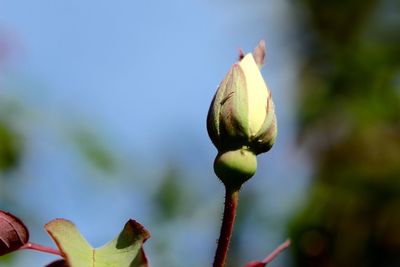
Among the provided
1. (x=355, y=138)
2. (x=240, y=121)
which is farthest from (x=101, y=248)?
(x=355, y=138)

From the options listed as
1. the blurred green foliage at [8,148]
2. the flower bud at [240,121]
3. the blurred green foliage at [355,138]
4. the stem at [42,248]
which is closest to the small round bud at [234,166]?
the flower bud at [240,121]

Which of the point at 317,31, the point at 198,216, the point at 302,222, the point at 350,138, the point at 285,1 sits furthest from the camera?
the point at 285,1

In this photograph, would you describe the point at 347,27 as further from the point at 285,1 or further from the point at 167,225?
the point at 167,225

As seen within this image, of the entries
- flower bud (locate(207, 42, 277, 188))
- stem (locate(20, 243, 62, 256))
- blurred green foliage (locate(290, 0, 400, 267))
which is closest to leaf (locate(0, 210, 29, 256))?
stem (locate(20, 243, 62, 256))

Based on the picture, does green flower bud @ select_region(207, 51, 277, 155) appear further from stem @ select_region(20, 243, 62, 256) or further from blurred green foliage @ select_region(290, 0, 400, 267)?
blurred green foliage @ select_region(290, 0, 400, 267)

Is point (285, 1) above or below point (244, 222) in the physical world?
above

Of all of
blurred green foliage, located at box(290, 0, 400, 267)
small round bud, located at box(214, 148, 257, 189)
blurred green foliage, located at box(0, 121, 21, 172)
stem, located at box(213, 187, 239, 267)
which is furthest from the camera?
blurred green foliage, located at box(290, 0, 400, 267)

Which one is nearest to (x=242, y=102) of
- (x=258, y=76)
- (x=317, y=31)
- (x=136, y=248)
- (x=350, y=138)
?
(x=258, y=76)

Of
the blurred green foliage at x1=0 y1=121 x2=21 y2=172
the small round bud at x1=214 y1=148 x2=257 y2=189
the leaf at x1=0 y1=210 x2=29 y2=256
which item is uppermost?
the small round bud at x1=214 y1=148 x2=257 y2=189
